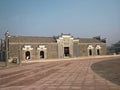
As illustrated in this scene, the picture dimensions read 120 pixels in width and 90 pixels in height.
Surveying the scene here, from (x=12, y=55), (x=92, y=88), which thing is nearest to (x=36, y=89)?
(x=92, y=88)

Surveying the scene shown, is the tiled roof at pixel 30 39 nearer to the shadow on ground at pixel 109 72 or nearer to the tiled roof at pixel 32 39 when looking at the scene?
the tiled roof at pixel 32 39

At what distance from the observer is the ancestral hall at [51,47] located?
45.1 meters

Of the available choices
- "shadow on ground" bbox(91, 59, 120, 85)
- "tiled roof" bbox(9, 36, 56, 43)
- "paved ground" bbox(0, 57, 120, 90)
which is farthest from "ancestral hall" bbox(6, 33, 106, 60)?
"paved ground" bbox(0, 57, 120, 90)

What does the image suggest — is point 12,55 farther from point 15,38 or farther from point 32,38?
point 32,38

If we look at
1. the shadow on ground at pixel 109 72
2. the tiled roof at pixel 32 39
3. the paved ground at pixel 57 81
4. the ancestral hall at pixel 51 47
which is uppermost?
the tiled roof at pixel 32 39

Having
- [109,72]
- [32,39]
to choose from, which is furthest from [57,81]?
[32,39]

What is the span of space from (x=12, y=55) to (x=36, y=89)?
3562 cm

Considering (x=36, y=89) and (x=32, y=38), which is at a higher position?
(x=32, y=38)

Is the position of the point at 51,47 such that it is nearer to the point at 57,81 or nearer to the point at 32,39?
the point at 32,39

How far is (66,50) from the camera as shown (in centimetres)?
5272

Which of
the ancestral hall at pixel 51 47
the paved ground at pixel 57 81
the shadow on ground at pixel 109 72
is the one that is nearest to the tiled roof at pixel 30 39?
the ancestral hall at pixel 51 47

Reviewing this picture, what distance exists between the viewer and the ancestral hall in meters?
45.1

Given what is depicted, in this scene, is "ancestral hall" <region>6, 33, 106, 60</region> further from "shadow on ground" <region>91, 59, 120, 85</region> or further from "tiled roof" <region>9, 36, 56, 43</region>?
"shadow on ground" <region>91, 59, 120, 85</region>

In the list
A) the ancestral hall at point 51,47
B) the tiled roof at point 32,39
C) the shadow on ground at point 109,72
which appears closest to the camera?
the shadow on ground at point 109,72
